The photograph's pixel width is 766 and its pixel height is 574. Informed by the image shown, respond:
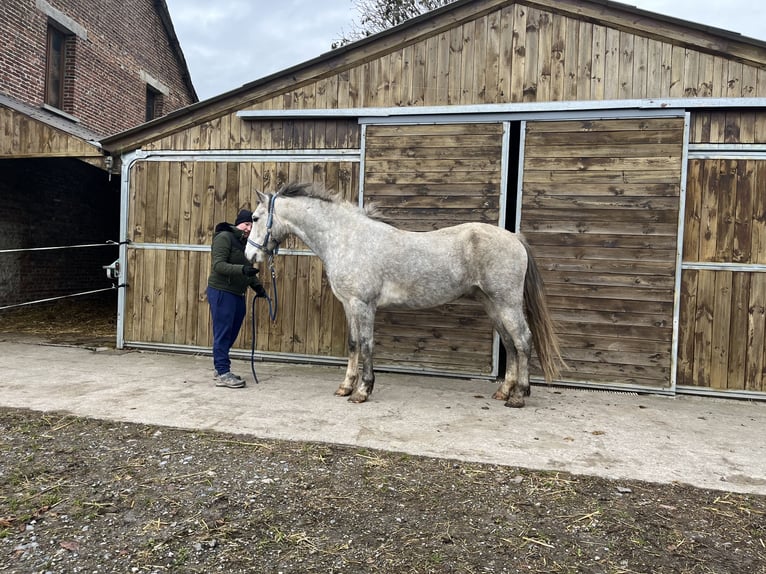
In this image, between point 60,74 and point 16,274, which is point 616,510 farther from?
point 60,74

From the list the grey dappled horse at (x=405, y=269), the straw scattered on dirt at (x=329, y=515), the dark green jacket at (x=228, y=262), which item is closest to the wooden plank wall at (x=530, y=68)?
the grey dappled horse at (x=405, y=269)

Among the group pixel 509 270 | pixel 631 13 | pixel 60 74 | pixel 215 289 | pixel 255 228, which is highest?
pixel 60 74

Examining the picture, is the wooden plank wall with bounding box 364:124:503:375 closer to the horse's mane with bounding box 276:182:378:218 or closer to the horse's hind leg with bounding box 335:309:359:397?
the horse's mane with bounding box 276:182:378:218

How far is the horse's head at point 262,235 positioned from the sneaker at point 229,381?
1237mm

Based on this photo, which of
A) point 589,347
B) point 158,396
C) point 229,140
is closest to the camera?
point 158,396

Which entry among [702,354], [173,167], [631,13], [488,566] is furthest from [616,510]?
[173,167]

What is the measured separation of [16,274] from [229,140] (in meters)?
6.21

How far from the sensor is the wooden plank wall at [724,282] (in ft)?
16.3

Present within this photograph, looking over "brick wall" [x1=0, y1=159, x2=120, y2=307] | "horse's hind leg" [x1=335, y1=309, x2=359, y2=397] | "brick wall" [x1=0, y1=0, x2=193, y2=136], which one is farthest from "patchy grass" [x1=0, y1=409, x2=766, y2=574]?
"brick wall" [x1=0, y1=0, x2=193, y2=136]

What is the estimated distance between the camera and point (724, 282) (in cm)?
502

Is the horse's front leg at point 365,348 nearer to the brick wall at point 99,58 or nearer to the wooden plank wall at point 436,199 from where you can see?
the wooden plank wall at point 436,199

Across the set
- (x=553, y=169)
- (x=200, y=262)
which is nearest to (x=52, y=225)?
(x=200, y=262)

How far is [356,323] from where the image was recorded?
4.42 metres

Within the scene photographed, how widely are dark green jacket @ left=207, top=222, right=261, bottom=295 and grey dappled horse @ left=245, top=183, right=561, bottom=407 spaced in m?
0.28
